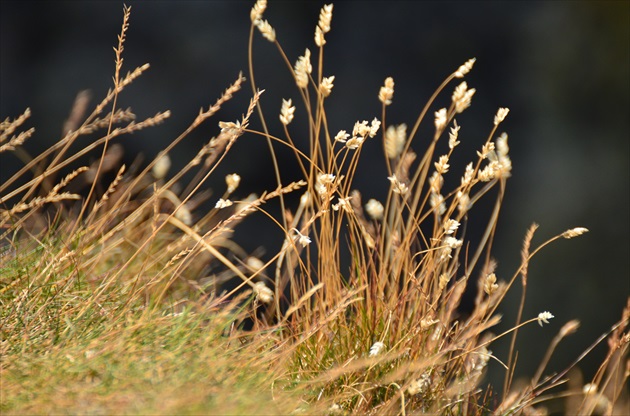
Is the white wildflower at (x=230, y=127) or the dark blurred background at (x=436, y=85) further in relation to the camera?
the dark blurred background at (x=436, y=85)

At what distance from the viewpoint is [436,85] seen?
15.6ft

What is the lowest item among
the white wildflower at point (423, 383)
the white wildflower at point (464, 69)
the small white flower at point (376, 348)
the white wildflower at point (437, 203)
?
the white wildflower at point (423, 383)

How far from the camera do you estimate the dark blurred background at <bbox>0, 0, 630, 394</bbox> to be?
4.67 metres

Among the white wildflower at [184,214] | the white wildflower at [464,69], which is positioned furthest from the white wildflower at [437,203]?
the white wildflower at [184,214]

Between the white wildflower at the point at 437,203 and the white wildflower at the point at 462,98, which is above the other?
the white wildflower at the point at 462,98

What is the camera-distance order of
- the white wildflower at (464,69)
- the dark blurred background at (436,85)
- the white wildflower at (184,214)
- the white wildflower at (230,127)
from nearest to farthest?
1. the white wildflower at (230,127)
2. the white wildflower at (464,69)
3. the white wildflower at (184,214)
4. the dark blurred background at (436,85)

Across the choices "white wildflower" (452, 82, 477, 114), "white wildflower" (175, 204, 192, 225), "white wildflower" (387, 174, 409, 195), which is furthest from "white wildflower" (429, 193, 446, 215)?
"white wildflower" (175, 204, 192, 225)

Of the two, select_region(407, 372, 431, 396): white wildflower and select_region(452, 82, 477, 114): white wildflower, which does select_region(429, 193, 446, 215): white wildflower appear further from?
select_region(407, 372, 431, 396): white wildflower

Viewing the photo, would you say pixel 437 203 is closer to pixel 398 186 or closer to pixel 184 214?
pixel 398 186

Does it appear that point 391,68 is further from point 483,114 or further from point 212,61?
point 212,61

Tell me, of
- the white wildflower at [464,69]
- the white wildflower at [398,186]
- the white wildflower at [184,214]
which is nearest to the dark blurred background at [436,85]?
the white wildflower at [184,214]

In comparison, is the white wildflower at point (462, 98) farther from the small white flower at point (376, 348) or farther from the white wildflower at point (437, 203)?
the small white flower at point (376, 348)

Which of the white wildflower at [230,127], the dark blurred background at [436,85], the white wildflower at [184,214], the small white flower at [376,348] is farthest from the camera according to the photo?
the dark blurred background at [436,85]

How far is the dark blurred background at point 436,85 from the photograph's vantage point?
4668mm
